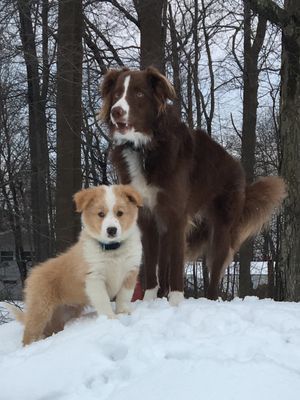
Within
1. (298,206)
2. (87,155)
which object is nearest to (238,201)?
(298,206)

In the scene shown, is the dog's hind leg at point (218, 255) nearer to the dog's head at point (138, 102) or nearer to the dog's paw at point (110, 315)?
the dog's head at point (138, 102)

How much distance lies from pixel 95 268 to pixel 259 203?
3.02 metres

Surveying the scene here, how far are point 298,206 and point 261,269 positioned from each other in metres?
13.2

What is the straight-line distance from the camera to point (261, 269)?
2006cm

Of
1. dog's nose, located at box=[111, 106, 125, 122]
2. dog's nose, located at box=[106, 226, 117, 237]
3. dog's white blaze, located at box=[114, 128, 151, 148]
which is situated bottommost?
dog's nose, located at box=[106, 226, 117, 237]

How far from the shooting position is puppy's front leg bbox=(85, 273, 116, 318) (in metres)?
4.60

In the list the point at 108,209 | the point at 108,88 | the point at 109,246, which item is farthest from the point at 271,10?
the point at 109,246

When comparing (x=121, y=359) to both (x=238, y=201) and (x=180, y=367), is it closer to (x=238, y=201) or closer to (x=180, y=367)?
(x=180, y=367)

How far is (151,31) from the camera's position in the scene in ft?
44.3

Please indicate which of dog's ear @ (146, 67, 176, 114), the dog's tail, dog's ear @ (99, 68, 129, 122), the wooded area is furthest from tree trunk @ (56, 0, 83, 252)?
dog's ear @ (146, 67, 176, 114)

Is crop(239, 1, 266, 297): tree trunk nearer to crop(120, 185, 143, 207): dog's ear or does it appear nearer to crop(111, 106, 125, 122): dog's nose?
crop(111, 106, 125, 122): dog's nose

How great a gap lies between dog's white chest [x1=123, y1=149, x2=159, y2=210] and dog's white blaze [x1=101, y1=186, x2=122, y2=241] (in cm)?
92

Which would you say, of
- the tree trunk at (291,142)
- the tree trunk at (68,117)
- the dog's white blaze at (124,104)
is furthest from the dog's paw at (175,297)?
the tree trunk at (68,117)

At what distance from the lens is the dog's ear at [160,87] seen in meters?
5.59
